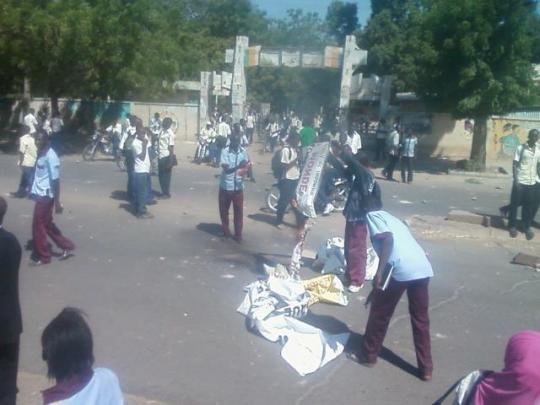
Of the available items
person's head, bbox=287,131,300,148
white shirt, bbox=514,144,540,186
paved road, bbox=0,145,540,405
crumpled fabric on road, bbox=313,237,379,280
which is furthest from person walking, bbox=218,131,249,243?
white shirt, bbox=514,144,540,186

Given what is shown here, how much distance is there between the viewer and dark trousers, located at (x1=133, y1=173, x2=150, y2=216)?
43.7 ft

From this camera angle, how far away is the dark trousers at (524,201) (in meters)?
12.7

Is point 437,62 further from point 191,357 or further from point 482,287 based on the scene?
point 191,357

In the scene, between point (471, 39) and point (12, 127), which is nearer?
point (471, 39)

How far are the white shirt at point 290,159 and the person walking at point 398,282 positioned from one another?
20.6 feet

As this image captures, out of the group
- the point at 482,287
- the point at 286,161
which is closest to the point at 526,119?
the point at 286,161

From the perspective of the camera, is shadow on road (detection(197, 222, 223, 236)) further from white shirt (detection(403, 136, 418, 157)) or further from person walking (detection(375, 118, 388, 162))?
person walking (detection(375, 118, 388, 162))

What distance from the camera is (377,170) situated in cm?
2448

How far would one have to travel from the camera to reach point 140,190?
13406 mm

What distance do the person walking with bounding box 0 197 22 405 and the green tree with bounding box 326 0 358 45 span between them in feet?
186

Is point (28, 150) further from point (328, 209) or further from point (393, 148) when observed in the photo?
point (393, 148)

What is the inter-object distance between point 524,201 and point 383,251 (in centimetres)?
740

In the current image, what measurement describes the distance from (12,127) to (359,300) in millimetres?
27042

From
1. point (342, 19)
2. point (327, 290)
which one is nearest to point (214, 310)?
point (327, 290)
